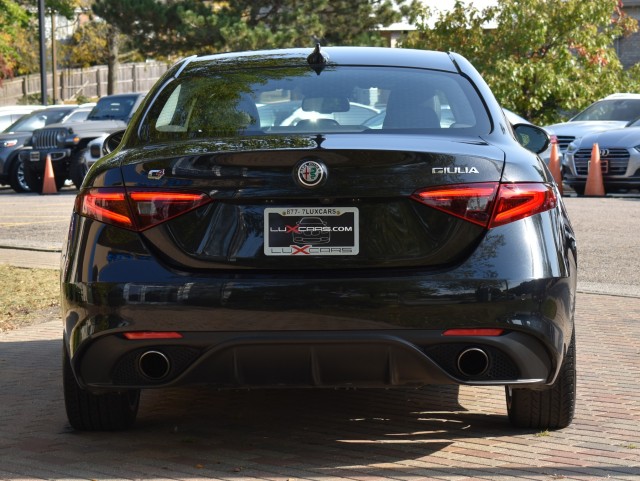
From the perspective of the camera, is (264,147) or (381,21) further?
(381,21)

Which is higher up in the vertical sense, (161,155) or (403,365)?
(161,155)

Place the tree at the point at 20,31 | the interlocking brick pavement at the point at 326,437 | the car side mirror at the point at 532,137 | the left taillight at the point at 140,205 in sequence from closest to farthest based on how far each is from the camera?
the left taillight at the point at 140,205 < the interlocking brick pavement at the point at 326,437 < the car side mirror at the point at 532,137 < the tree at the point at 20,31

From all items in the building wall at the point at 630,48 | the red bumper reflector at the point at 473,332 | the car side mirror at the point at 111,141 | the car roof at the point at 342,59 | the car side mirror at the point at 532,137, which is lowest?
the building wall at the point at 630,48

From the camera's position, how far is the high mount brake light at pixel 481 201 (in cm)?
445

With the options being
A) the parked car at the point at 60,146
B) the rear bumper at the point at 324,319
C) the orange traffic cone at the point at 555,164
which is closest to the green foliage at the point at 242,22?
the parked car at the point at 60,146

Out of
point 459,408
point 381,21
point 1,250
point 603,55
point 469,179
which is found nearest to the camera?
point 469,179

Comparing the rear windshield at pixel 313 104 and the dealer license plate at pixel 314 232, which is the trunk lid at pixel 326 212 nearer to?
the dealer license plate at pixel 314 232

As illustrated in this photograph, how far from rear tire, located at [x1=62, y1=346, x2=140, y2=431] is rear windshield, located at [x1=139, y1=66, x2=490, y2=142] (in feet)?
3.41

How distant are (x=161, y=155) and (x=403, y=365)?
1.16m

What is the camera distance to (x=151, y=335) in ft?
14.7

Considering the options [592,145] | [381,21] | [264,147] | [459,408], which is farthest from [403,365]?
[381,21]

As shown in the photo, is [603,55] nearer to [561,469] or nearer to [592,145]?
[592,145]

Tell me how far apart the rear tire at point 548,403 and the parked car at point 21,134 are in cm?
1926

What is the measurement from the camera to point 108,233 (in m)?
4.58
